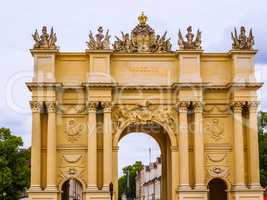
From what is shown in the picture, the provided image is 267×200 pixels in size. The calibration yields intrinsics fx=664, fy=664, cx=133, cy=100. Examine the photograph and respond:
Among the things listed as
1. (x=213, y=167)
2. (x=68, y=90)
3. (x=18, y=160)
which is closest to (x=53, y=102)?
(x=68, y=90)

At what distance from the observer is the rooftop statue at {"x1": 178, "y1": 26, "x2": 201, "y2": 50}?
37.4 meters

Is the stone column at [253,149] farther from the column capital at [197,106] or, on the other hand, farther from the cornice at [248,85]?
the column capital at [197,106]

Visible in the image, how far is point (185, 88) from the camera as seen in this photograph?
121 ft

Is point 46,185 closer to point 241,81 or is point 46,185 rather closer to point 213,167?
point 213,167

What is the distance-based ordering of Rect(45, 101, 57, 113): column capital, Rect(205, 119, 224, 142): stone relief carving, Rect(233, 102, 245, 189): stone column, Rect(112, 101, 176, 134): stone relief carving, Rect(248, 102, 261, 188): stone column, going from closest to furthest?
Rect(45, 101, 57, 113): column capital
Rect(233, 102, 245, 189): stone column
Rect(248, 102, 261, 188): stone column
Rect(112, 101, 176, 134): stone relief carving
Rect(205, 119, 224, 142): stone relief carving

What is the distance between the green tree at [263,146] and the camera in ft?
162

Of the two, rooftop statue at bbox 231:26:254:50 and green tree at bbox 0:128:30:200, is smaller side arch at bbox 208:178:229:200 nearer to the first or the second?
rooftop statue at bbox 231:26:254:50

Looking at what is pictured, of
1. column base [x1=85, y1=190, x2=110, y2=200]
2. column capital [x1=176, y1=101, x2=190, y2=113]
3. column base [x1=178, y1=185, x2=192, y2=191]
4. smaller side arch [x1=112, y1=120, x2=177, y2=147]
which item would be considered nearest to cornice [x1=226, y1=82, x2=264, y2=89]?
column capital [x1=176, y1=101, x2=190, y2=113]

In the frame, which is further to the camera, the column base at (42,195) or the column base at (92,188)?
the column base at (92,188)

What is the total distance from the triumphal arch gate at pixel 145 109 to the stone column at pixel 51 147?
5cm

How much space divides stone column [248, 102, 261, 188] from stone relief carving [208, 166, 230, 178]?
1296 mm

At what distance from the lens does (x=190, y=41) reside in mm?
37562

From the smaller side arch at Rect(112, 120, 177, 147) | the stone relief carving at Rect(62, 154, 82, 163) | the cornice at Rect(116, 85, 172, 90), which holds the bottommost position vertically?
the stone relief carving at Rect(62, 154, 82, 163)

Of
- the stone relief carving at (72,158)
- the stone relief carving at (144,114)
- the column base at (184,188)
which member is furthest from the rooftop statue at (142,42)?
the column base at (184,188)
